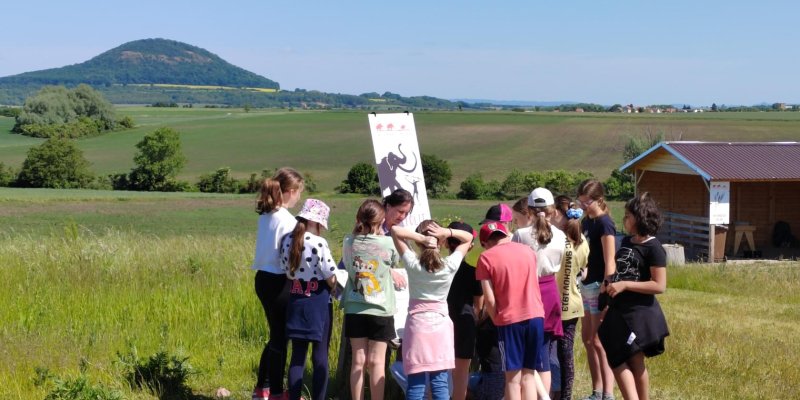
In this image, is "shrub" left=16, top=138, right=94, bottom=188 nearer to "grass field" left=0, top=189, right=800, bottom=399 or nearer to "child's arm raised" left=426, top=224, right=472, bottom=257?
"grass field" left=0, top=189, right=800, bottom=399

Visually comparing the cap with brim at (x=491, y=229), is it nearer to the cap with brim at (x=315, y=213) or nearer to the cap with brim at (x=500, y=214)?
the cap with brim at (x=500, y=214)

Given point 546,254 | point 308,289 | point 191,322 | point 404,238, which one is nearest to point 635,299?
point 546,254

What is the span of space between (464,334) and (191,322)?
3.36 meters

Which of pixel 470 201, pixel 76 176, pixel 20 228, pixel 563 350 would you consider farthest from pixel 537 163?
pixel 563 350

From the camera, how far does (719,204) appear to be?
1859cm

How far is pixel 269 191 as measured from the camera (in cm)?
570

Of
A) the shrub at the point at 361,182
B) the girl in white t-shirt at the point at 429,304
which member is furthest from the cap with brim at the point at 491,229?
the shrub at the point at 361,182

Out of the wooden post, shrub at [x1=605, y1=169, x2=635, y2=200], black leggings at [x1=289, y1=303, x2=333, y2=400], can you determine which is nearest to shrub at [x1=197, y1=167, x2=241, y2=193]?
shrub at [x1=605, y1=169, x2=635, y2=200]

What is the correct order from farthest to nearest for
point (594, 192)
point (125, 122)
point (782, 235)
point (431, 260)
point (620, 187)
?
point (125, 122) < point (620, 187) < point (782, 235) < point (594, 192) < point (431, 260)

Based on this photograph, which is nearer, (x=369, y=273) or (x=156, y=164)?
(x=369, y=273)

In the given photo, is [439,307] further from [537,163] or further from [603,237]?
[537,163]

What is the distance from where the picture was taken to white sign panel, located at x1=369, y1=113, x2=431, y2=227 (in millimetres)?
7109

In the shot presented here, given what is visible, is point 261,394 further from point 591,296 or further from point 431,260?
point 591,296

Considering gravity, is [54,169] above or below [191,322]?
below
